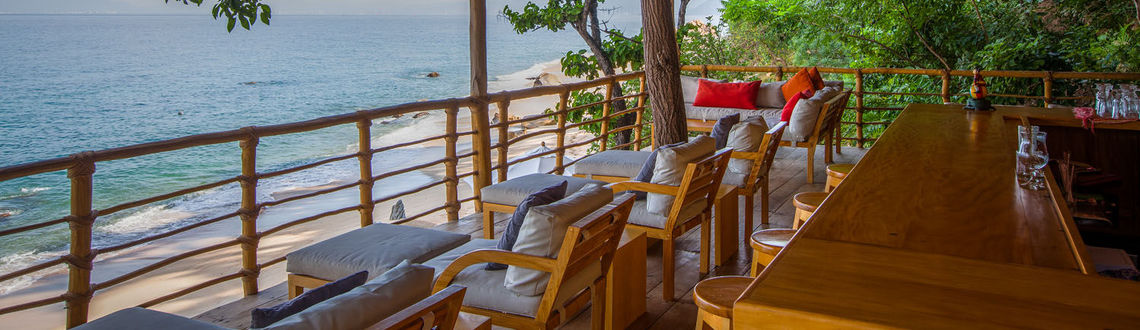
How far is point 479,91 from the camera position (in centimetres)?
517

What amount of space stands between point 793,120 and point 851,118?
6842 mm

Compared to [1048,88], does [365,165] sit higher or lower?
lower

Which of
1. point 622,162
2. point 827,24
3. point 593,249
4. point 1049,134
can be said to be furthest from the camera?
point 827,24

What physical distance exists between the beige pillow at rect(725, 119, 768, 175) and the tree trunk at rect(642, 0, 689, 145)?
164 cm

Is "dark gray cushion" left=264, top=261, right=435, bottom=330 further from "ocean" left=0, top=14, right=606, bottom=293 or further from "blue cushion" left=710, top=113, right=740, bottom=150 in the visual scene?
"ocean" left=0, top=14, right=606, bottom=293

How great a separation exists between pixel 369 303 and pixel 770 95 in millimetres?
6301

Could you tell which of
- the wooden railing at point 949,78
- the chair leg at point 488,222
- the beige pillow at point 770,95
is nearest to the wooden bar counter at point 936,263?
the chair leg at point 488,222

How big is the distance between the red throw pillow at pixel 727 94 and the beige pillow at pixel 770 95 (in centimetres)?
7

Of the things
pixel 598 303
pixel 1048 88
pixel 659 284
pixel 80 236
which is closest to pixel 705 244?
pixel 659 284

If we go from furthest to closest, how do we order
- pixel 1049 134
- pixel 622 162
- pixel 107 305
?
pixel 107 305
pixel 622 162
pixel 1049 134

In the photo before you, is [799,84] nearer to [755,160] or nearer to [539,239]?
Answer: [755,160]

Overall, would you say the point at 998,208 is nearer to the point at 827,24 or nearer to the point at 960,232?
the point at 960,232

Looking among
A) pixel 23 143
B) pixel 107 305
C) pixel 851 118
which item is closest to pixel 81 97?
pixel 23 143

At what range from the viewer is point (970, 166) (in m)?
2.40
